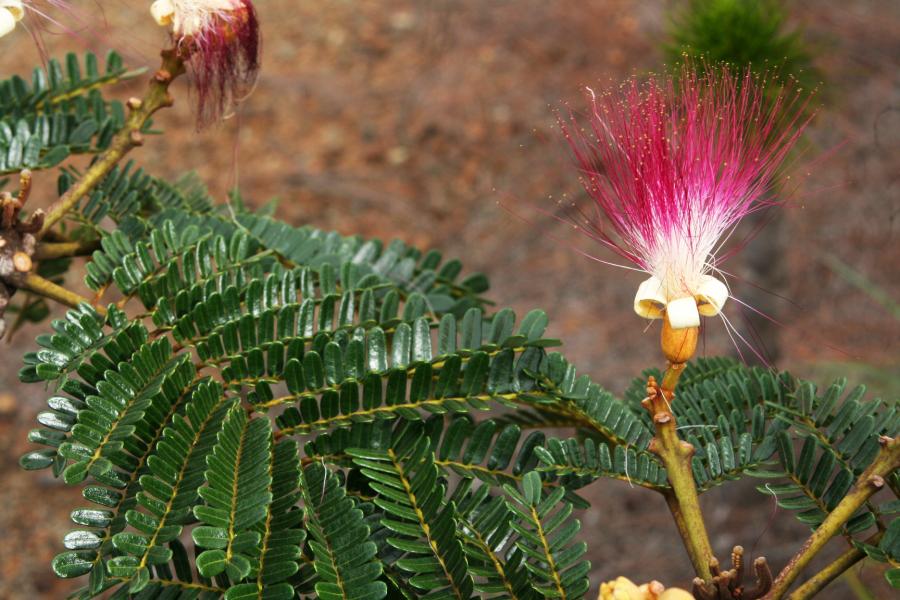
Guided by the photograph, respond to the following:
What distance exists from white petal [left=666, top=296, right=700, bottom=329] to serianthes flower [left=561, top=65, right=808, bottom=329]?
0.02 m

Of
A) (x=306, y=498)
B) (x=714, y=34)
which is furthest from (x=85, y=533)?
(x=714, y=34)

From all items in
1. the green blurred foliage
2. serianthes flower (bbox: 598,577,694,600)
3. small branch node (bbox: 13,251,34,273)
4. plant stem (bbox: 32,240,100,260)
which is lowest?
serianthes flower (bbox: 598,577,694,600)

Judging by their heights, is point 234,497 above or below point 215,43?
below

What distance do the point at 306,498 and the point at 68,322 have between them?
0.29 meters

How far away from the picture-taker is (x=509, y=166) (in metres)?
3.66

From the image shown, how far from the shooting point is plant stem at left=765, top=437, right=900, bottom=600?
70 centimetres

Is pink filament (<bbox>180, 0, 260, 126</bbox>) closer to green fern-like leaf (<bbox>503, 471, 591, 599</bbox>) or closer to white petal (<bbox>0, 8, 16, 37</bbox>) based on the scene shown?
white petal (<bbox>0, 8, 16, 37</bbox>)

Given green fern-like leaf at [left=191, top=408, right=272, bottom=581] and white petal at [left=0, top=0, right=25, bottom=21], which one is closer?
green fern-like leaf at [left=191, top=408, right=272, bottom=581]

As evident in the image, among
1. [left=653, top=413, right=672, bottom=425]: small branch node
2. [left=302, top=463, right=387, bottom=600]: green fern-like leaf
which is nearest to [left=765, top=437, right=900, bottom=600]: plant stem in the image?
[left=653, top=413, right=672, bottom=425]: small branch node

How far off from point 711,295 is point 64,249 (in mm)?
727

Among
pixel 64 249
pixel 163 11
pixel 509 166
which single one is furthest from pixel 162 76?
pixel 509 166

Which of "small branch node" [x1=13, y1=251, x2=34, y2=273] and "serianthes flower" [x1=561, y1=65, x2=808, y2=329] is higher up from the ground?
"serianthes flower" [x1=561, y1=65, x2=808, y2=329]

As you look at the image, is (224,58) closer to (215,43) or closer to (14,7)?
(215,43)

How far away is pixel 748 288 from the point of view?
8.55 feet
